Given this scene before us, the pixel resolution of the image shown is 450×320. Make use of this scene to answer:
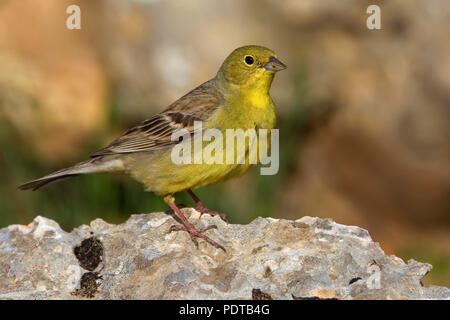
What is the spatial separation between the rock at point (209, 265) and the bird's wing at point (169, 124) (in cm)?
100

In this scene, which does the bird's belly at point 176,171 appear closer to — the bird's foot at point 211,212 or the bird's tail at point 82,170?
the bird's tail at point 82,170

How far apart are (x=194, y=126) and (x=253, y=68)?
0.69 meters

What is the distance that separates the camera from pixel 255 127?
17.3 ft

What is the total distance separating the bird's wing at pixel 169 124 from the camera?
215 inches

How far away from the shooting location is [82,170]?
5.57 m

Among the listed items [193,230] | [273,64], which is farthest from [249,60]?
[193,230]

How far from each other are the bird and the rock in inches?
21.9

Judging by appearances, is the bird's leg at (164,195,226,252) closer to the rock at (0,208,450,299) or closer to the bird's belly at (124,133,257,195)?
the rock at (0,208,450,299)

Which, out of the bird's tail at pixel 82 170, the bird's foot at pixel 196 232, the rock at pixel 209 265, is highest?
the bird's tail at pixel 82 170

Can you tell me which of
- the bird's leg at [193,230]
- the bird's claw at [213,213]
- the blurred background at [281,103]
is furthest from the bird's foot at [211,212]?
the blurred background at [281,103]

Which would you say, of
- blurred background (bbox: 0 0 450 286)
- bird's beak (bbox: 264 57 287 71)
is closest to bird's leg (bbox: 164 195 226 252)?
bird's beak (bbox: 264 57 287 71)

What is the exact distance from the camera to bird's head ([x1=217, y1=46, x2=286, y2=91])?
18.1ft

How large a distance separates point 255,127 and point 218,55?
10.6 feet

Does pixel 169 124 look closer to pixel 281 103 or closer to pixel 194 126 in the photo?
pixel 194 126
